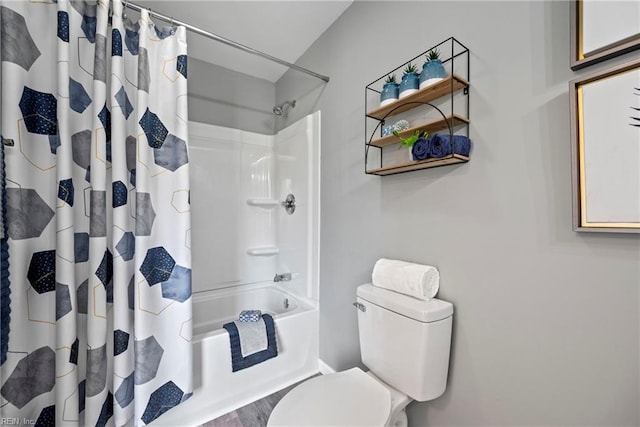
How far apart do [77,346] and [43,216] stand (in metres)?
0.59

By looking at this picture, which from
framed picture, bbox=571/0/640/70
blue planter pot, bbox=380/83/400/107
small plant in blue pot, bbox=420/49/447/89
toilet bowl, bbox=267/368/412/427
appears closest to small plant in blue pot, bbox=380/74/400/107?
blue planter pot, bbox=380/83/400/107

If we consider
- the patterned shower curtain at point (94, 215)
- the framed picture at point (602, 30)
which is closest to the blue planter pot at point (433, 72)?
the framed picture at point (602, 30)

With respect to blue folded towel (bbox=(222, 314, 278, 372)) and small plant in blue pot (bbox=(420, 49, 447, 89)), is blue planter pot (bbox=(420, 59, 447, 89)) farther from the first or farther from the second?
blue folded towel (bbox=(222, 314, 278, 372))

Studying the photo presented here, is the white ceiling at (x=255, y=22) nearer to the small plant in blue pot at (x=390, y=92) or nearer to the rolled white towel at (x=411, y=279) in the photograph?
the small plant in blue pot at (x=390, y=92)

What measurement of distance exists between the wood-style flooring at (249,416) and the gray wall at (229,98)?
2146mm

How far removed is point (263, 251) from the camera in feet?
7.77

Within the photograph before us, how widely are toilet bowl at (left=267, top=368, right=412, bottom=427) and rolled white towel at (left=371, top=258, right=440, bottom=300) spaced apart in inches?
17.1

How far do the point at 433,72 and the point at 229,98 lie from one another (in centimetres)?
187

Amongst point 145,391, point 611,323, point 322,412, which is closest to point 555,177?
point 611,323

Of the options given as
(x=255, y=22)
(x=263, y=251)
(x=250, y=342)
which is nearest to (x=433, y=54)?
(x=255, y=22)

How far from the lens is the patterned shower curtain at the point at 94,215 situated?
105 centimetres

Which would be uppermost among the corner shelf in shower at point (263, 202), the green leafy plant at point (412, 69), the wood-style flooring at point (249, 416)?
the green leafy plant at point (412, 69)

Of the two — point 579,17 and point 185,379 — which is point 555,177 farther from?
point 185,379

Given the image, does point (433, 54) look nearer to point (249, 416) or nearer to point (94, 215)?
point (94, 215)
